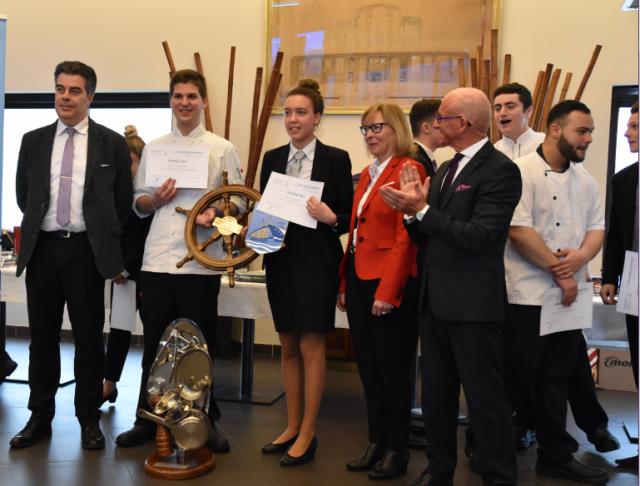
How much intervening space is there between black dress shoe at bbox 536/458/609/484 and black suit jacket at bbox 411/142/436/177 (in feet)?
4.62

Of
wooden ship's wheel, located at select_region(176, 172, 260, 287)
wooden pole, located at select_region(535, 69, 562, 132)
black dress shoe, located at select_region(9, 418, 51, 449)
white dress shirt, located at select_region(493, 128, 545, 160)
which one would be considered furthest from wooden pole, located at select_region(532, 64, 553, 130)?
black dress shoe, located at select_region(9, 418, 51, 449)

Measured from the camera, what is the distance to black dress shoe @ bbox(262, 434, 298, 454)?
3.33 metres

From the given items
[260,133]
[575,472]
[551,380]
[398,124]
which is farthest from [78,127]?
[575,472]

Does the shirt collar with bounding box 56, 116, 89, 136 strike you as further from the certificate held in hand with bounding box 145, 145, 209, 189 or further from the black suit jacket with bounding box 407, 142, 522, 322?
the black suit jacket with bounding box 407, 142, 522, 322

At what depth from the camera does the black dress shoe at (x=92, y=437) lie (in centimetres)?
330

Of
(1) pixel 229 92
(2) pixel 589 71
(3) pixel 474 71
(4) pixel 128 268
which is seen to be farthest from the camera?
(1) pixel 229 92

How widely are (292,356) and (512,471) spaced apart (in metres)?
1.11

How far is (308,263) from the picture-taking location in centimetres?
312

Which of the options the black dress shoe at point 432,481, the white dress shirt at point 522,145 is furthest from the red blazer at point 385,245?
the white dress shirt at point 522,145

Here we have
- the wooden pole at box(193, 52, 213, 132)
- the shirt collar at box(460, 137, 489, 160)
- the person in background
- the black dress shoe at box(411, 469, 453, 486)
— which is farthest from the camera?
the wooden pole at box(193, 52, 213, 132)

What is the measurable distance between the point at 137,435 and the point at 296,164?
1514 millimetres

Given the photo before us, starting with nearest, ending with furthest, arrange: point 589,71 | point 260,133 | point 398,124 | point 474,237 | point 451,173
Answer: point 474,237, point 451,173, point 398,124, point 589,71, point 260,133

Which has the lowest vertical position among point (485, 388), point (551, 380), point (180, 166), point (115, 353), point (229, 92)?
point (115, 353)

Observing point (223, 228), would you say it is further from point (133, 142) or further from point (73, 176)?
point (133, 142)
